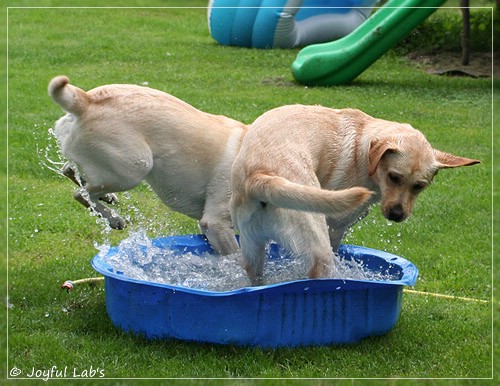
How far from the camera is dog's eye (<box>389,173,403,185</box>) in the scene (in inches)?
171

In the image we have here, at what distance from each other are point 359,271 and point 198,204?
1.12 meters

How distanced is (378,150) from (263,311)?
3.31 ft

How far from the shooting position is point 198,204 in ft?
17.9

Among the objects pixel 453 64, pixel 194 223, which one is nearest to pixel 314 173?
pixel 194 223

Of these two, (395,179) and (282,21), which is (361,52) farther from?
(395,179)

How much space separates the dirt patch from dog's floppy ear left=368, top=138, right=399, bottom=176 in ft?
29.1

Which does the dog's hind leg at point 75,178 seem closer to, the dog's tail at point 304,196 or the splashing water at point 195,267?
the splashing water at point 195,267

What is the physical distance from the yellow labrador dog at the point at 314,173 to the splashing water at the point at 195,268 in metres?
0.28

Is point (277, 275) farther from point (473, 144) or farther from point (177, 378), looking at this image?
point (473, 144)

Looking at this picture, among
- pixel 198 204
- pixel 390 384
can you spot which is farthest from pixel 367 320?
pixel 198 204

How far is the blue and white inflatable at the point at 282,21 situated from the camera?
43.2 ft

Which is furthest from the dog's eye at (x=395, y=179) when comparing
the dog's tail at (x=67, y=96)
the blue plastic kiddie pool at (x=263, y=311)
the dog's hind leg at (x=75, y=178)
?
the dog's hind leg at (x=75, y=178)

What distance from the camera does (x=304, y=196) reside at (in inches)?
152

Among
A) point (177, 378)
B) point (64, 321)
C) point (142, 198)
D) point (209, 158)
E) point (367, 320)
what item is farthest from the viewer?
point (142, 198)
